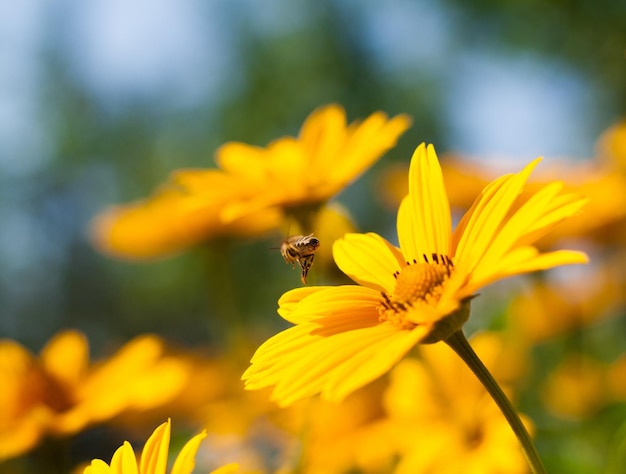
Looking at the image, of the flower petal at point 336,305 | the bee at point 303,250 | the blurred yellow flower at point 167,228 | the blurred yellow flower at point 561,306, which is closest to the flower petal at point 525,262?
the flower petal at point 336,305

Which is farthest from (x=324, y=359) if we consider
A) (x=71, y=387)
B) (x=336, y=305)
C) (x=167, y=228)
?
(x=167, y=228)

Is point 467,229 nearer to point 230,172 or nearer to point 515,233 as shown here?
point 515,233

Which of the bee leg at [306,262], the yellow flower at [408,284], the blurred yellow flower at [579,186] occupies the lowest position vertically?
the yellow flower at [408,284]

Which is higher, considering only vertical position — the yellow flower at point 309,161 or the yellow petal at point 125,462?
the yellow flower at point 309,161

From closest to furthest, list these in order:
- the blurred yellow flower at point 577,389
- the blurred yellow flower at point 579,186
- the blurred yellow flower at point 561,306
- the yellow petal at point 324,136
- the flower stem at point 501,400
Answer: the flower stem at point 501,400, the yellow petal at point 324,136, the blurred yellow flower at point 577,389, the blurred yellow flower at point 579,186, the blurred yellow flower at point 561,306

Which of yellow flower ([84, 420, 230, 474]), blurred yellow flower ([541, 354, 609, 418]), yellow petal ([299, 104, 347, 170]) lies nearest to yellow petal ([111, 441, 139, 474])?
yellow flower ([84, 420, 230, 474])

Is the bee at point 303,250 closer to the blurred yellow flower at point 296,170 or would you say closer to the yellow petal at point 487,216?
the blurred yellow flower at point 296,170
